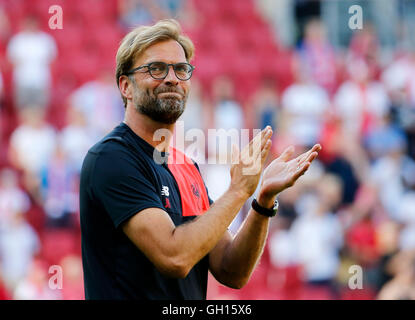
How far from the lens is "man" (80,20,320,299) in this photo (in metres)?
2.34

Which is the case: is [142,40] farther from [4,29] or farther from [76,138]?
[4,29]


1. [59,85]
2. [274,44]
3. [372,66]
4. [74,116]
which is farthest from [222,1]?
[74,116]

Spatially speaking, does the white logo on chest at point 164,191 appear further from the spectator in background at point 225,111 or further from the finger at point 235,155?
the spectator in background at point 225,111

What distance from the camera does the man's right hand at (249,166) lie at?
8.10 feet

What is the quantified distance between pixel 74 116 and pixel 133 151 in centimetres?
512

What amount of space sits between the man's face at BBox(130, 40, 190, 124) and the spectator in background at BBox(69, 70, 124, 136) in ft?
15.9

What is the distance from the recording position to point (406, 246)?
699 centimetres

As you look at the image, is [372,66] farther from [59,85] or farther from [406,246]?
[59,85]

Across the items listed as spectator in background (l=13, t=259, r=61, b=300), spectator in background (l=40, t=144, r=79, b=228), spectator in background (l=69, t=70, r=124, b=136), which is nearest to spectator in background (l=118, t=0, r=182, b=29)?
spectator in background (l=69, t=70, r=124, b=136)

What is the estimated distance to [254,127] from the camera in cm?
827

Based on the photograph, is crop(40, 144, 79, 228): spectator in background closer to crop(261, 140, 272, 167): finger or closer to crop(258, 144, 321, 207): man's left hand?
crop(258, 144, 321, 207): man's left hand

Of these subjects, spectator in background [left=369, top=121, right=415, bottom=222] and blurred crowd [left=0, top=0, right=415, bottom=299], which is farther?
spectator in background [left=369, top=121, right=415, bottom=222]

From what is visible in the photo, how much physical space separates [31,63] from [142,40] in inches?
225

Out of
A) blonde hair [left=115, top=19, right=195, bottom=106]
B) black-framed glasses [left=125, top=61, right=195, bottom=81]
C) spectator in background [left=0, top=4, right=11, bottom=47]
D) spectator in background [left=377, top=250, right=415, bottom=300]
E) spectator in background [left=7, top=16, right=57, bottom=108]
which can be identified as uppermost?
spectator in background [left=0, top=4, right=11, bottom=47]
